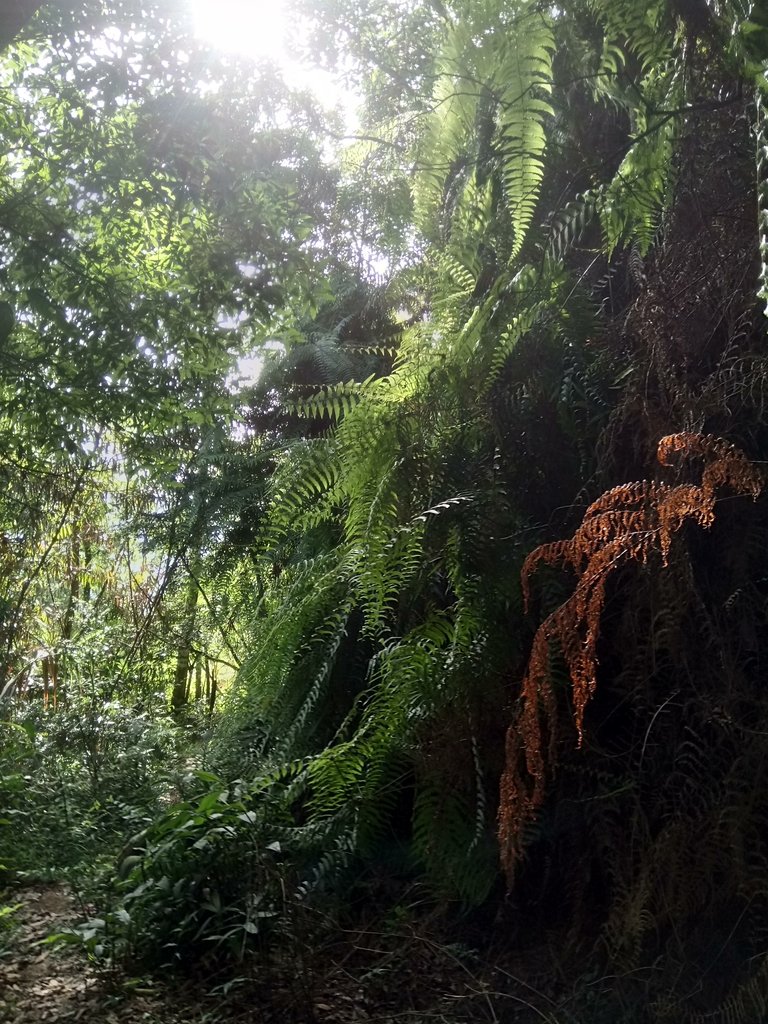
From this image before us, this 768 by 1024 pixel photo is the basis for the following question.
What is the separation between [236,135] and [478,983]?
2.61 meters

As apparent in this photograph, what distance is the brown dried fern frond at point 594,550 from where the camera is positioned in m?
1.52

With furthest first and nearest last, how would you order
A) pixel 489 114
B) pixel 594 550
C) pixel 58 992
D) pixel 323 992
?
Answer: pixel 489 114 < pixel 58 992 < pixel 323 992 < pixel 594 550

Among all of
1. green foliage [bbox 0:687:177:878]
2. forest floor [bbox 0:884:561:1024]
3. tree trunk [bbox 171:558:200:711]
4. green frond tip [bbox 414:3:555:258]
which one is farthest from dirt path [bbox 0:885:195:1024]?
tree trunk [bbox 171:558:200:711]

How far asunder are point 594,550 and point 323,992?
1.19 m

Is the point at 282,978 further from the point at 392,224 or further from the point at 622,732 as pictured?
the point at 392,224

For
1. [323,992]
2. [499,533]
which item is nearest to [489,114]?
[499,533]

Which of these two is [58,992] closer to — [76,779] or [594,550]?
[594,550]

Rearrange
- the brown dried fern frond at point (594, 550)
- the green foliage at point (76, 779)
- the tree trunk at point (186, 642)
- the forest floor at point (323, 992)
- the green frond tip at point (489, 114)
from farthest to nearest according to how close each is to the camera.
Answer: the tree trunk at point (186, 642) → the green foliage at point (76, 779) → the forest floor at point (323, 992) → the green frond tip at point (489, 114) → the brown dried fern frond at point (594, 550)

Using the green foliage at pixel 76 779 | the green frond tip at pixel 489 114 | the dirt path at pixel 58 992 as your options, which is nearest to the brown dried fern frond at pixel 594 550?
the green frond tip at pixel 489 114

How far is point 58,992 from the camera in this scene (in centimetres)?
209

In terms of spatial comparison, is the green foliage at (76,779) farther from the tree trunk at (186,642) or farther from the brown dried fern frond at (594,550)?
the brown dried fern frond at (594,550)

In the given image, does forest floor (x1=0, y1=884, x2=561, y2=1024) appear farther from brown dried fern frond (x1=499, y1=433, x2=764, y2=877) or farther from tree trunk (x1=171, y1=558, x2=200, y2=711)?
tree trunk (x1=171, y1=558, x2=200, y2=711)

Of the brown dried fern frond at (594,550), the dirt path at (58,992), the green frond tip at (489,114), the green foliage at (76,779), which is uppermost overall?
the green frond tip at (489,114)

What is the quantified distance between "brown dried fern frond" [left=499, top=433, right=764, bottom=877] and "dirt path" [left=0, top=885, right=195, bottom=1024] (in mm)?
925
